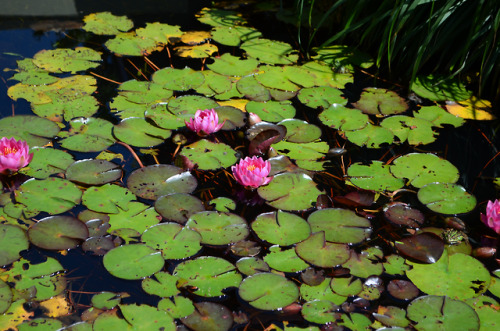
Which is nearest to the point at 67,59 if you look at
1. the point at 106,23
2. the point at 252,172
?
the point at 106,23

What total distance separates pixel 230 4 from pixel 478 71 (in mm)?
2207

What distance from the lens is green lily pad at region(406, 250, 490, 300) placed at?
200 cm

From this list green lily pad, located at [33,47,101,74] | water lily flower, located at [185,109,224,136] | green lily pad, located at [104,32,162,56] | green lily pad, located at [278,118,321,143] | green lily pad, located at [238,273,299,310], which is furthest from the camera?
green lily pad, located at [104,32,162,56]

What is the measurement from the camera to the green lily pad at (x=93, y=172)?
2359mm

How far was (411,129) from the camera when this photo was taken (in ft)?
9.66

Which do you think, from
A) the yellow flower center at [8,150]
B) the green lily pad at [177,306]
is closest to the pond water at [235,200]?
the green lily pad at [177,306]

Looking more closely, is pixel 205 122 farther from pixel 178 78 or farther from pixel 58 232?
pixel 58 232

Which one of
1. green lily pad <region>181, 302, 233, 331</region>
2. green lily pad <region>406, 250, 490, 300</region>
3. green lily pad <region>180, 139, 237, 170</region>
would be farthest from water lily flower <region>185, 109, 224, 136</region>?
green lily pad <region>406, 250, 490, 300</region>

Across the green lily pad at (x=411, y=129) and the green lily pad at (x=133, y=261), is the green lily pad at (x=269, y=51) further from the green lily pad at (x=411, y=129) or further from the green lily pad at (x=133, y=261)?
the green lily pad at (x=133, y=261)

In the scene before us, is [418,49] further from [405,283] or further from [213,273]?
[213,273]

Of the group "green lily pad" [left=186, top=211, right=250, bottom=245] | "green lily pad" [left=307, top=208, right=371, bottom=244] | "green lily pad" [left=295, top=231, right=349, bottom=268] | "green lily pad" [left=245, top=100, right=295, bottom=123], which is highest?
"green lily pad" [left=245, top=100, right=295, bottom=123]

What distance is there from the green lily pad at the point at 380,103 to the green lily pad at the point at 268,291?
1500 millimetres

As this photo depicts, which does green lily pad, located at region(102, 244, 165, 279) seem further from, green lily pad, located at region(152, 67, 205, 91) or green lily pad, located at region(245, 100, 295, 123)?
green lily pad, located at region(152, 67, 205, 91)

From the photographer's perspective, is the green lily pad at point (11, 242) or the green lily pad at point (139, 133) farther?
the green lily pad at point (139, 133)
